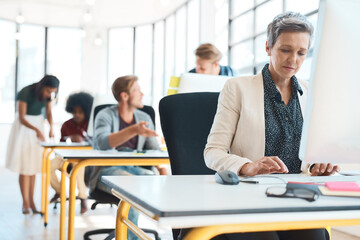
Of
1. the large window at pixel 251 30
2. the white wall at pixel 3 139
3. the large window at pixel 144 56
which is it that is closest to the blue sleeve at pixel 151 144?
the large window at pixel 251 30

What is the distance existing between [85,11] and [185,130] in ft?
27.1

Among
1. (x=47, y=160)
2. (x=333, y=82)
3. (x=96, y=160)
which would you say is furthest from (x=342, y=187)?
(x=47, y=160)

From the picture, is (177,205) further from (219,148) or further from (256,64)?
(256,64)

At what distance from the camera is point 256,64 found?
556 centimetres

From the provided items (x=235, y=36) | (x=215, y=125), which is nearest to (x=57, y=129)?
(x=235, y=36)

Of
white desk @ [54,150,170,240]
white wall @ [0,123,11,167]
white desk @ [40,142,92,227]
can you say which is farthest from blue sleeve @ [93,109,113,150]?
white wall @ [0,123,11,167]

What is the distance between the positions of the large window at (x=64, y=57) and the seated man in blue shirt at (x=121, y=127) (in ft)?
24.0

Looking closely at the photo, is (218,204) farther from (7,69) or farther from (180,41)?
(7,69)

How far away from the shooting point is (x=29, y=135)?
13.3 feet

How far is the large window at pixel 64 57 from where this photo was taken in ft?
32.5

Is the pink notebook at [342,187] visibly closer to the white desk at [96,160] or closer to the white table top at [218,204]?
the white table top at [218,204]

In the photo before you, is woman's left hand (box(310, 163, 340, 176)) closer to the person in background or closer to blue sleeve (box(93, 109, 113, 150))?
blue sleeve (box(93, 109, 113, 150))

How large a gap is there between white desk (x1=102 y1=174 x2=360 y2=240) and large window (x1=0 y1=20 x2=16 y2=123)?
931 cm

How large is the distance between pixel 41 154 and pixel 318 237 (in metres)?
3.32
